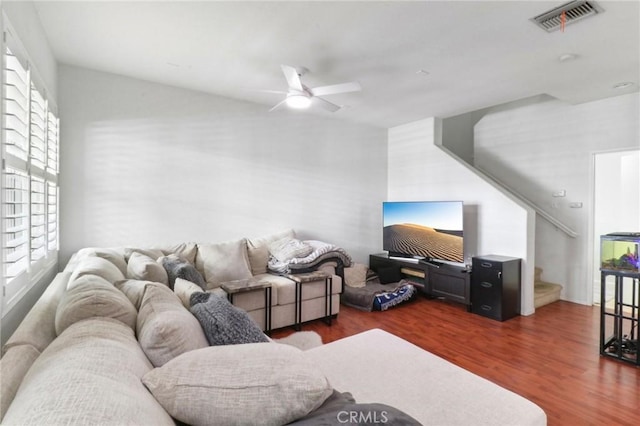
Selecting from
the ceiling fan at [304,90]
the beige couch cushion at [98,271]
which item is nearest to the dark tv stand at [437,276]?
the ceiling fan at [304,90]

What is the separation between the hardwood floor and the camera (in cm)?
217

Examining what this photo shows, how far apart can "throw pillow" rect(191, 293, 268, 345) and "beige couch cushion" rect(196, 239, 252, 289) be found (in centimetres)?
201

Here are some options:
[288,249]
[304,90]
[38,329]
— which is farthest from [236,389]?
[288,249]

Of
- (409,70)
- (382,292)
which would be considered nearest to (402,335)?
(382,292)

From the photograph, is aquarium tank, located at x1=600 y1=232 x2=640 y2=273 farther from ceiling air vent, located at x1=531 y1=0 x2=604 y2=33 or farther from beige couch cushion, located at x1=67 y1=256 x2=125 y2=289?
beige couch cushion, located at x1=67 y1=256 x2=125 y2=289

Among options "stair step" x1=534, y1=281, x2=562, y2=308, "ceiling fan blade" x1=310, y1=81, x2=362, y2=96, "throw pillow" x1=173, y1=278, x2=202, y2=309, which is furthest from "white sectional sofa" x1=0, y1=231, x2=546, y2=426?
"stair step" x1=534, y1=281, x2=562, y2=308

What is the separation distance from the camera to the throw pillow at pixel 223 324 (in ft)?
4.26

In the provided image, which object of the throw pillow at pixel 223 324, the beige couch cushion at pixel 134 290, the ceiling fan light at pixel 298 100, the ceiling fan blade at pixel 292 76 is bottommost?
the throw pillow at pixel 223 324

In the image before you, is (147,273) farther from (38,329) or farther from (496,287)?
(496,287)

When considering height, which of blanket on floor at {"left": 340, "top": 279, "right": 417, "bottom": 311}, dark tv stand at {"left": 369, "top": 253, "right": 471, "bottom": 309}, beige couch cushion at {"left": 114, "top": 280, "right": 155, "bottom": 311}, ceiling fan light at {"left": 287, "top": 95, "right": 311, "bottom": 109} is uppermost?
ceiling fan light at {"left": 287, "top": 95, "right": 311, "bottom": 109}

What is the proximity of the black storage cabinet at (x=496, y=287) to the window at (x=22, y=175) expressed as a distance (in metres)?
4.27

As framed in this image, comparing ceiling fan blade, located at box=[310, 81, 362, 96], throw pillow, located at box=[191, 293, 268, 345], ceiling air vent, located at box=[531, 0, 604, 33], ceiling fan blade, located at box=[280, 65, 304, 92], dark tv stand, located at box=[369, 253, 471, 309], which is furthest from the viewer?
dark tv stand, located at box=[369, 253, 471, 309]

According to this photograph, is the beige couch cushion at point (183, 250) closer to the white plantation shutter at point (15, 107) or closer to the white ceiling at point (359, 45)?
the white plantation shutter at point (15, 107)

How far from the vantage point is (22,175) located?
1.91 metres
